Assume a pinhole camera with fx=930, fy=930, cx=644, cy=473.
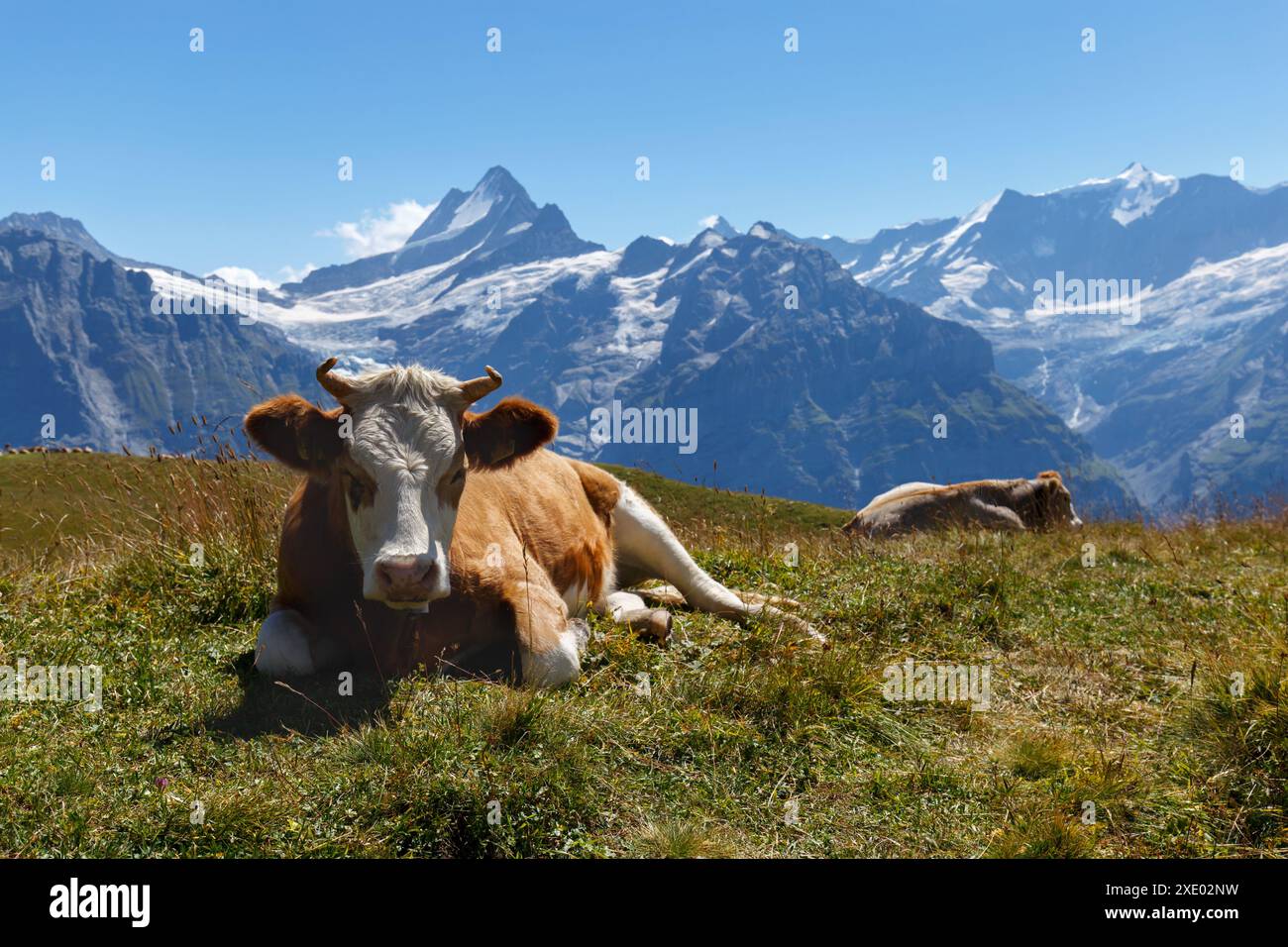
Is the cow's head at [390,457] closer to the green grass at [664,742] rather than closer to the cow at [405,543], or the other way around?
the cow at [405,543]

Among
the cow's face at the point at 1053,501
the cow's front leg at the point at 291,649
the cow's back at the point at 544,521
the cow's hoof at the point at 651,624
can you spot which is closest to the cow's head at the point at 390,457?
the cow's front leg at the point at 291,649

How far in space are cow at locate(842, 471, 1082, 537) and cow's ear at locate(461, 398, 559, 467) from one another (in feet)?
37.3

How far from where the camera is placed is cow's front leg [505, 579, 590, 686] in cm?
575

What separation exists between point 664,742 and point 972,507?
47.9 ft

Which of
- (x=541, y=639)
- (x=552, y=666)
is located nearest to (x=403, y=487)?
(x=541, y=639)

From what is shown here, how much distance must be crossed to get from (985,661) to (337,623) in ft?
15.5

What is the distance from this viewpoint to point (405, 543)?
16.8 ft

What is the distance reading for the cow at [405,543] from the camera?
5387 mm

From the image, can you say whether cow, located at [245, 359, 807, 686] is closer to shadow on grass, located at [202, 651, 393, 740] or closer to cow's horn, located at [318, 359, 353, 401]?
cow's horn, located at [318, 359, 353, 401]

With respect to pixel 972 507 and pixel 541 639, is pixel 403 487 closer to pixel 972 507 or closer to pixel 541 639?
pixel 541 639

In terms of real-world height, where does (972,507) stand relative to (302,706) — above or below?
above
